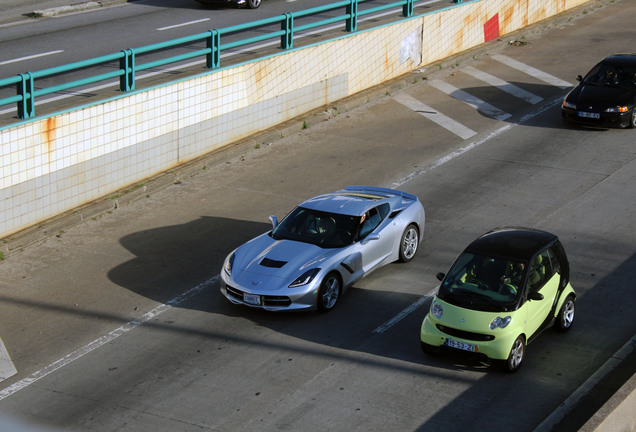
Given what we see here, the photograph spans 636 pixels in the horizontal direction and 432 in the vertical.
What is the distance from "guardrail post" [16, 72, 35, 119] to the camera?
620 inches

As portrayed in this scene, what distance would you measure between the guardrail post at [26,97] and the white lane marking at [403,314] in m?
7.40

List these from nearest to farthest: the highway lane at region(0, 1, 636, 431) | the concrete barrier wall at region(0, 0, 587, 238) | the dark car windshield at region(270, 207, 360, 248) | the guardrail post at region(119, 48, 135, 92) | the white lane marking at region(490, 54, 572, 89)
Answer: the highway lane at region(0, 1, 636, 431) → the dark car windshield at region(270, 207, 360, 248) → the concrete barrier wall at region(0, 0, 587, 238) → the guardrail post at region(119, 48, 135, 92) → the white lane marking at region(490, 54, 572, 89)

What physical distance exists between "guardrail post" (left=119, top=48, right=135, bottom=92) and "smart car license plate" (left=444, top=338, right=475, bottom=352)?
9.09 m

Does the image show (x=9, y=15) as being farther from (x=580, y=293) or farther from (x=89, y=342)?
(x=580, y=293)

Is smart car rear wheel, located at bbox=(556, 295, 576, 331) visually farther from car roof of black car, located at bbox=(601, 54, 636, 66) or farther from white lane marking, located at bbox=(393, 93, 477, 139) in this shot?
car roof of black car, located at bbox=(601, 54, 636, 66)

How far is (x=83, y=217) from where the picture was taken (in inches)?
656

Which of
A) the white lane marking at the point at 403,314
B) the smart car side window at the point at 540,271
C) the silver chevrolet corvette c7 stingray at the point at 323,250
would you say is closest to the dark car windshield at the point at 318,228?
the silver chevrolet corvette c7 stingray at the point at 323,250

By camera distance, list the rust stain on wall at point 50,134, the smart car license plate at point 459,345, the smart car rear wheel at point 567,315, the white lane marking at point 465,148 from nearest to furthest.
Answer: the smart car license plate at point 459,345 → the smart car rear wheel at point 567,315 → the rust stain on wall at point 50,134 → the white lane marking at point 465,148

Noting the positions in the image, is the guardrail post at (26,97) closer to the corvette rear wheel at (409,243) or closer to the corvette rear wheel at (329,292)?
the corvette rear wheel at (329,292)

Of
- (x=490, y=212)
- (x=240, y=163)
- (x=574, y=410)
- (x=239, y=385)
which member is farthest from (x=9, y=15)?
(x=574, y=410)

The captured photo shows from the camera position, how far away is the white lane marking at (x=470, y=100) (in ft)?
73.4

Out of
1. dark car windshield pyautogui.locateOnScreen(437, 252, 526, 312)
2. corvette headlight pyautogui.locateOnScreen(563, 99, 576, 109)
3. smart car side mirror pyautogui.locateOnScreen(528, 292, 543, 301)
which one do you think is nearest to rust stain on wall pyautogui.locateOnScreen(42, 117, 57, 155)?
dark car windshield pyautogui.locateOnScreen(437, 252, 526, 312)

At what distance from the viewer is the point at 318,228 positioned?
13867 millimetres

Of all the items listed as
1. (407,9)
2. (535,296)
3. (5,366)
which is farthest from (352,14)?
(5,366)
